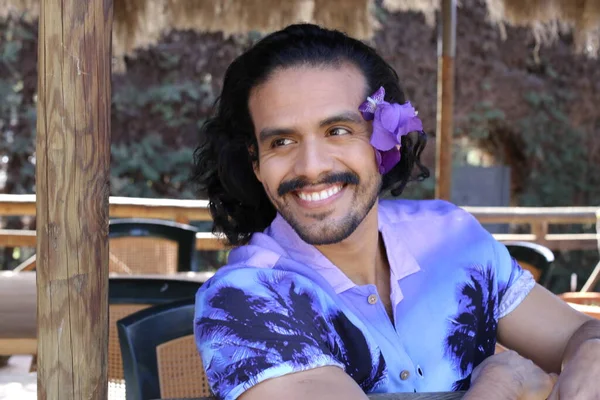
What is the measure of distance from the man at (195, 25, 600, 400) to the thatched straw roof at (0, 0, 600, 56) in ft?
7.61

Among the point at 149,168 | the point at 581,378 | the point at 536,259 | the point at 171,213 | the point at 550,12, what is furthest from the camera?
the point at 149,168

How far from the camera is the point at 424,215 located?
165cm

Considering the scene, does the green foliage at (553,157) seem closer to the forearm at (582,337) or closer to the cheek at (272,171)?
the forearm at (582,337)

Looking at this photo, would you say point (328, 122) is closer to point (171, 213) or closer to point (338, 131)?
point (338, 131)

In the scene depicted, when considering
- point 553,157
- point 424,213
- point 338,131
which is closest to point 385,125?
point 338,131

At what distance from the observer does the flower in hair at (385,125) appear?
4.71 ft

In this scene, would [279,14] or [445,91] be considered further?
[445,91]

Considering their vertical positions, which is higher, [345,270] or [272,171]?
[272,171]

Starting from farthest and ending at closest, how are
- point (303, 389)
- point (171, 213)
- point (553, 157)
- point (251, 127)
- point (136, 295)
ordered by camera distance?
point (553, 157), point (171, 213), point (136, 295), point (251, 127), point (303, 389)

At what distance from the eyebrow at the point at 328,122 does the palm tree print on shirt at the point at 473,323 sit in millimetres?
394

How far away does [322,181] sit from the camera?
1382 millimetres

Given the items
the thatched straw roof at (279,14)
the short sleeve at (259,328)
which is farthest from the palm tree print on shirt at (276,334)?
the thatched straw roof at (279,14)

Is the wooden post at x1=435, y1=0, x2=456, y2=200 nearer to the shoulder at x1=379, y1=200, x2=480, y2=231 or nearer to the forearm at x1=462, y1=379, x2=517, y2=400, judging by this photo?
the shoulder at x1=379, y1=200, x2=480, y2=231

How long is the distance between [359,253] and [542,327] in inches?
16.4
